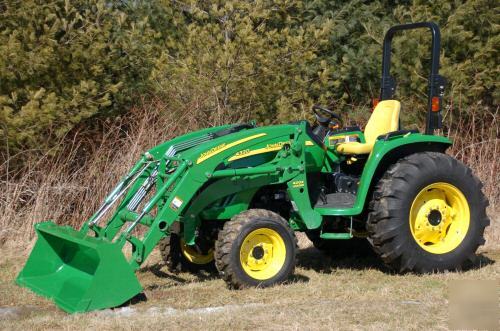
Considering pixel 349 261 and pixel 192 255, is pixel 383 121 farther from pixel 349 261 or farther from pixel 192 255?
pixel 192 255

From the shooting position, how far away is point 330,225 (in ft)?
24.2

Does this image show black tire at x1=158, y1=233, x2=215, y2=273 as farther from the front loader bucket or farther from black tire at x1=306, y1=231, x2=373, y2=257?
black tire at x1=306, y1=231, x2=373, y2=257

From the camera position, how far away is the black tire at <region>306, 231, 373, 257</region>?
8109 millimetres

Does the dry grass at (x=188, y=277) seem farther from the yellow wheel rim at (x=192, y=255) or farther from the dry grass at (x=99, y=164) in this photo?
the yellow wheel rim at (x=192, y=255)

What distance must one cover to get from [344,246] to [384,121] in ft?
4.83

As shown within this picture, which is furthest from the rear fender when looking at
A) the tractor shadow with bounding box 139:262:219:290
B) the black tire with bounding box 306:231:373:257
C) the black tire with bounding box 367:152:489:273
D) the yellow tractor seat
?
the tractor shadow with bounding box 139:262:219:290

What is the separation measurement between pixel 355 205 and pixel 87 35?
16.5 ft

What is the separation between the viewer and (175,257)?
24.3 feet

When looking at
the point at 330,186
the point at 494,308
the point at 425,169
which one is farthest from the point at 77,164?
the point at 494,308

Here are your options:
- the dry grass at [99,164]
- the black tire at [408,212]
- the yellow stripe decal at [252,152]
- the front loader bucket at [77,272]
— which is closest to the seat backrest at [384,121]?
the black tire at [408,212]

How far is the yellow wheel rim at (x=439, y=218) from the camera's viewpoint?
7.08 m

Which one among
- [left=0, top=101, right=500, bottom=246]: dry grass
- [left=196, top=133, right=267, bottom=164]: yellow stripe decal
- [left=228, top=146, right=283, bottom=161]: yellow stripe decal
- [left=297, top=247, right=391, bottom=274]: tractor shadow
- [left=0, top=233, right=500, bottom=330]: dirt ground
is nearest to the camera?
[left=0, top=233, right=500, bottom=330]: dirt ground

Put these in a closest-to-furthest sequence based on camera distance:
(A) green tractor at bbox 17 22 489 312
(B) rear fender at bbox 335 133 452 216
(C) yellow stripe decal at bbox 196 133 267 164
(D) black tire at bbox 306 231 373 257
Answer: (A) green tractor at bbox 17 22 489 312 → (C) yellow stripe decal at bbox 196 133 267 164 → (B) rear fender at bbox 335 133 452 216 → (D) black tire at bbox 306 231 373 257

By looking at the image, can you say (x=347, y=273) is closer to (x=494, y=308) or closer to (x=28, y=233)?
(x=494, y=308)
